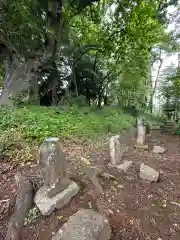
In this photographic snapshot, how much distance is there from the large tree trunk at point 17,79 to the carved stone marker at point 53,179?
19.2 ft

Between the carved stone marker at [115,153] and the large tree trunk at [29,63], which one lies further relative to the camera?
the large tree trunk at [29,63]

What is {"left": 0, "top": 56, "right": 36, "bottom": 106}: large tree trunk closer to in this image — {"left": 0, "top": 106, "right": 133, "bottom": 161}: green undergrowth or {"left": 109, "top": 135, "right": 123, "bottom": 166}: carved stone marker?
{"left": 0, "top": 106, "right": 133, "bottom": 161}: green undergrowth

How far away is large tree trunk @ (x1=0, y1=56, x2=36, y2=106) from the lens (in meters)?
7.58

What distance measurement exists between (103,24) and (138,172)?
443 inches

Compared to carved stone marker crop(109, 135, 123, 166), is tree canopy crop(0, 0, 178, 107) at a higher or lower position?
higher

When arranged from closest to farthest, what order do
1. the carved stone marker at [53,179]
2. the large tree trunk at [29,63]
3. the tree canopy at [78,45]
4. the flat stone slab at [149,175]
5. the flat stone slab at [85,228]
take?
the flat stone slab at [85,228] → the carved stone marker at [53,179] → the flat stone slab at [149,175] → the tree canopy at [78,45] → the large tree trunk at [29,63]

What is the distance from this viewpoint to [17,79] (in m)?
7.87

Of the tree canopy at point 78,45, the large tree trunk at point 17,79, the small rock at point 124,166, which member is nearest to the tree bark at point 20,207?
the small rock at point 124,166

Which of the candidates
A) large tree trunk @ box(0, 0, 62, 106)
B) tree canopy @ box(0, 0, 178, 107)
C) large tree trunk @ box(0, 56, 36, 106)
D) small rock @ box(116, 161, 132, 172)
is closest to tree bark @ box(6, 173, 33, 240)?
small rock @ box(116, 161, 132, 172)

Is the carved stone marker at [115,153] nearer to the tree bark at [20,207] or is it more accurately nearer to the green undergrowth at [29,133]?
the green undergrowth at [29,133]

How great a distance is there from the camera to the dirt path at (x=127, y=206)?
6.11 ft

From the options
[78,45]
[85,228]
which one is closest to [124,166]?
[85,228]

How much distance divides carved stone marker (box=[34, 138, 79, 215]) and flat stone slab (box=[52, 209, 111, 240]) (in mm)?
446

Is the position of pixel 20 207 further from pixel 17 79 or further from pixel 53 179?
pixel 17 79
